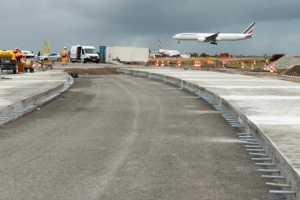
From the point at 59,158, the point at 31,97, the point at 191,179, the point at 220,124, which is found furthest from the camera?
the point at 31,97

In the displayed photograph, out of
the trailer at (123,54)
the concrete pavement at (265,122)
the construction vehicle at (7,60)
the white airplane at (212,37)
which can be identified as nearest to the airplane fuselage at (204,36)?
the white airplane at (212,37)

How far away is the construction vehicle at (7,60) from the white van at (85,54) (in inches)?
1669

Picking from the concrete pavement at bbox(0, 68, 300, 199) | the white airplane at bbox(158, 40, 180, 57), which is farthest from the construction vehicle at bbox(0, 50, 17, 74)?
the white airplane at bbox(158, 40, 180, 57)

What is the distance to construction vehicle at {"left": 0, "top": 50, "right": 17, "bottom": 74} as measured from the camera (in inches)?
1387

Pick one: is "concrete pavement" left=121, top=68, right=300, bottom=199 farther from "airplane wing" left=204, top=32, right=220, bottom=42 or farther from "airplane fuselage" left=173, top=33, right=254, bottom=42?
"airplane fuselage" left=173, top=33, right=254, bottom=42

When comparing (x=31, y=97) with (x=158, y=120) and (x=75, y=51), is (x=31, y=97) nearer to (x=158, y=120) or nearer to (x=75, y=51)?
(x=158, y=120)

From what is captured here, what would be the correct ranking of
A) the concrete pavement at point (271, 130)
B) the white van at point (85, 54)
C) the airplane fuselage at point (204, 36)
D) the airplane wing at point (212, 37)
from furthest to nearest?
the airplane fuselage at point (204, 36) → the airplane wing at point (212, 37) → the white van at point (85, 54) → the concrete pavement at point (271, 130)

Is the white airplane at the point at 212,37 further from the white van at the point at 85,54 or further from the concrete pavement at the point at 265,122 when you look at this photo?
the concrete pavement at the point at 265,122

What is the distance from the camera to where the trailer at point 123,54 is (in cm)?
8669

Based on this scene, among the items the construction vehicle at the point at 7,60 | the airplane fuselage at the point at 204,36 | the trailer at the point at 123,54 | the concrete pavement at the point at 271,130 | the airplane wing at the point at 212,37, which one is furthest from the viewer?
the airplane fuselage at the point at 204,36

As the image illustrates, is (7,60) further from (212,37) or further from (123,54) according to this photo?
(212,37)

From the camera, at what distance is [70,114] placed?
13.6m

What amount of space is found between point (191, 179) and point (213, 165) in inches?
37.6

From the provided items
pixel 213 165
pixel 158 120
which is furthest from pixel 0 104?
pixel 213 165
